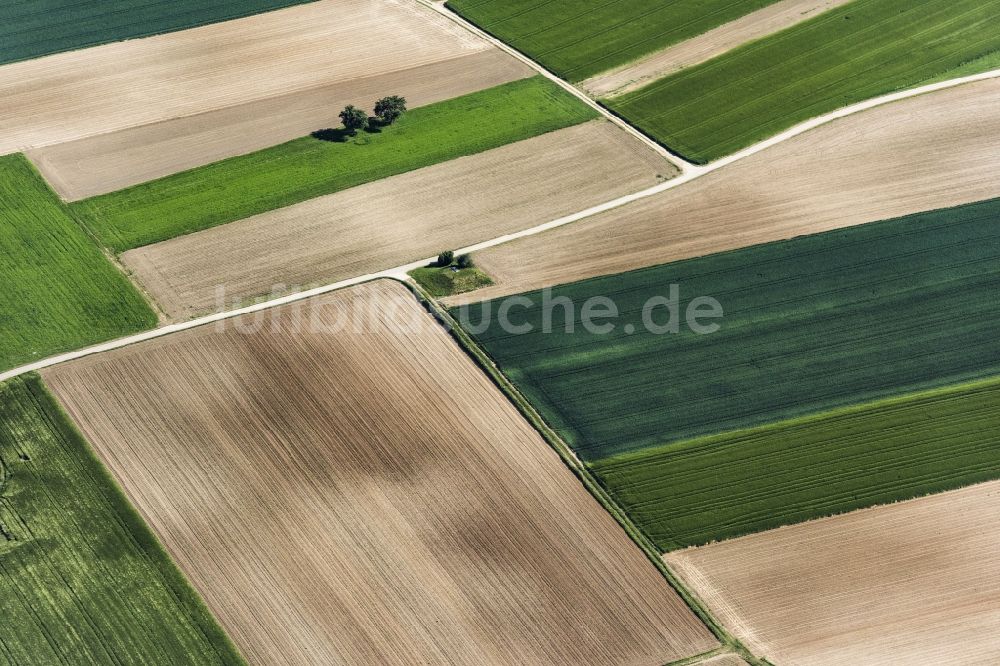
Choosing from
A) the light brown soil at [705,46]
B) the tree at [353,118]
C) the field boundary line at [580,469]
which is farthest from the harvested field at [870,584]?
the light brown soil at [705,46]

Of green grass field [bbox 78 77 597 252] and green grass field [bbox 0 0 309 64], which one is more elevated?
green grass field [bbox 0 0 309 64]

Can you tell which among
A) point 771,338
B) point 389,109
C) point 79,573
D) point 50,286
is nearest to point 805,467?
point 771,338

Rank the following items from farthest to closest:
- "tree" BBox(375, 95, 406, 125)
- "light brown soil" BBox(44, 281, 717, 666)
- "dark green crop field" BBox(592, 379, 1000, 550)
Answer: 1. "tree" BBox(375, 95, 406, 125)
2. "dark green crop field" BBox(592, 379, 1000, 550)
3. "light brown soil" BBox(44, 281, 717, 666)

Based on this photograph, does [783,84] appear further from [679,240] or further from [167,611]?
[167,611]

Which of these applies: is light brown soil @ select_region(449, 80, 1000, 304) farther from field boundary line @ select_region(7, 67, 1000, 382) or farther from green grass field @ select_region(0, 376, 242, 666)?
green grass field @ select_region(0, 376, 242, 666)

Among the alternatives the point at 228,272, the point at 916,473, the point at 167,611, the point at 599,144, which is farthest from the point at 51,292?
the point at 916,473

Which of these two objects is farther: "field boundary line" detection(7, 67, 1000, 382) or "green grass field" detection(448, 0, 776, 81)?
"green grass field" detection(448, 0, 776, 81)

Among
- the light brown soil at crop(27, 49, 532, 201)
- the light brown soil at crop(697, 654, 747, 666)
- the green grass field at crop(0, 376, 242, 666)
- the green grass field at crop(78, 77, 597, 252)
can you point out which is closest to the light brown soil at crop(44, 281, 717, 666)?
the light brown soil at crop(697, 654, 747, 666)
